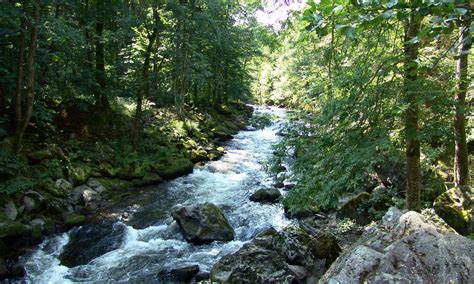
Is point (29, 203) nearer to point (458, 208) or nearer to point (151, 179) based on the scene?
point (151, 179)

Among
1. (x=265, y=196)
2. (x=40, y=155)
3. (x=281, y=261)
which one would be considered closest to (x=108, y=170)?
(x=40, y=155)

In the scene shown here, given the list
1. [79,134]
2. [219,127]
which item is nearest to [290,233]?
[79,134]

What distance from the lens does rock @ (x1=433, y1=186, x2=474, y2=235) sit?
19.3ft

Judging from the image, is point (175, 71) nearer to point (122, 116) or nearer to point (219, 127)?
point (122, 116)

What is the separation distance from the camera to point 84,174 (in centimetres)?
1164

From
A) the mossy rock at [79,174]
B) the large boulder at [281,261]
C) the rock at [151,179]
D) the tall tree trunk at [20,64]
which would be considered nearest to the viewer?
the large boulder at [281,261]

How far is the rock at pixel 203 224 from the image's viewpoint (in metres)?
8.71

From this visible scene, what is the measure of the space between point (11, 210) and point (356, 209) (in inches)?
327

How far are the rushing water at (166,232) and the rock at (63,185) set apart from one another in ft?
5.30

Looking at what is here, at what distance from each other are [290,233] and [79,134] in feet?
31.3

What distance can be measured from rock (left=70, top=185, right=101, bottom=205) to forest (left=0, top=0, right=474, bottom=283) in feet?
0.27

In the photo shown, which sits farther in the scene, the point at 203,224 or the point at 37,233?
the point at 203,224

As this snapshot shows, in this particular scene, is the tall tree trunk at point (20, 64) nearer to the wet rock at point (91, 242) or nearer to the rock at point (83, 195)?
the rock at point (83, 195)

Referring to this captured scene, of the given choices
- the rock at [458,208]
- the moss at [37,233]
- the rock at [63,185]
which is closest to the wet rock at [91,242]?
the moss at [37,233]
